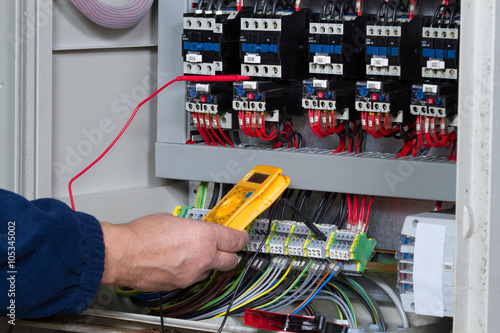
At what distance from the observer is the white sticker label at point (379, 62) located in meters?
1.75

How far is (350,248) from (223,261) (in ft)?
0.97

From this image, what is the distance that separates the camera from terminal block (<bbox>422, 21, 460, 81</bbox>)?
168 cm

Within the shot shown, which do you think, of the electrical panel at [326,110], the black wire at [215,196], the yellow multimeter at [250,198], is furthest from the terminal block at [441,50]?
the black wire at [215,196]

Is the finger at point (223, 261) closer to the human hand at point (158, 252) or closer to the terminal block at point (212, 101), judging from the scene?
the human hand at point (158, 252)

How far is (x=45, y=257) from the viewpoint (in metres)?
1.31

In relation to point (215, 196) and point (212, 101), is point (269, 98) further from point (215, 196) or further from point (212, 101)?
point (215, 196)

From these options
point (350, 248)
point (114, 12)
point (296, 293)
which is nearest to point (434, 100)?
point (350, 248)

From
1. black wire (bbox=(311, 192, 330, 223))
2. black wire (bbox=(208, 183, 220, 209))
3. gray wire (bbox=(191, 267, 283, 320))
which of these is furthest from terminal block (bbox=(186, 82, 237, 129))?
gray wire (bbox=(191, 267, 283, 320))

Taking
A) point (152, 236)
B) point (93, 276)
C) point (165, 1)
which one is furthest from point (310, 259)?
point (165, 1)

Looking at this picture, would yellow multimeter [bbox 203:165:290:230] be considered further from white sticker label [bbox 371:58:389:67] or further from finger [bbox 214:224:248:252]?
white sticker label [bbox 371:58:389:67]

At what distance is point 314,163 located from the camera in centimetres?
184

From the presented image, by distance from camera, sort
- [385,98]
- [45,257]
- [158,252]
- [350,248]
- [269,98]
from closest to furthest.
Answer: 1. [45,257]
2. [158,252]
3. [350,248]
4. [385,98]
5. [269,98]

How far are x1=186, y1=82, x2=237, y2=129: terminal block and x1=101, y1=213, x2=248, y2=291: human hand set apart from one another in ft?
1.65

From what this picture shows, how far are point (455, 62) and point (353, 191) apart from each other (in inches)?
15.0
